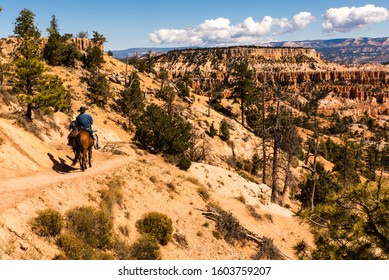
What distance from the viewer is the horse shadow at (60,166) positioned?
1695cm

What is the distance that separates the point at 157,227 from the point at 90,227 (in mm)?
3838

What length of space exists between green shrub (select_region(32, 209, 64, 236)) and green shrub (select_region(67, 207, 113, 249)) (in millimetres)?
631

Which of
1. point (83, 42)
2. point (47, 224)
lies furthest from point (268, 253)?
point (83, 42)

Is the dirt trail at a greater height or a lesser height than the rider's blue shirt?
lesser

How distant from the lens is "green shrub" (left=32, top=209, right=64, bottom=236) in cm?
998

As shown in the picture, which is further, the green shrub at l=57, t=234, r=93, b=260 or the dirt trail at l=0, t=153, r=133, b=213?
the dirt trail at l=0, t=153, r=133, b=213

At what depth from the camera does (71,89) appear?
5022 centimetres

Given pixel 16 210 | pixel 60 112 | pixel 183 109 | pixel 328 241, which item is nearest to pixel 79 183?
pixel 16 210

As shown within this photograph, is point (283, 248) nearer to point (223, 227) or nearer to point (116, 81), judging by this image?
point (223, 227)

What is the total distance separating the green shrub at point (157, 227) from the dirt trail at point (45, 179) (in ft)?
13.4

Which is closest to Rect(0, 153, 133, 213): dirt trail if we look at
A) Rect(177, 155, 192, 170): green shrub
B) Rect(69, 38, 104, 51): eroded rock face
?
Rect(177, 155, 192, 170): green shrub

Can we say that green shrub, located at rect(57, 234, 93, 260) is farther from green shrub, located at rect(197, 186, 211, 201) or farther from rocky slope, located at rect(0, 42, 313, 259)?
green shrub, located at rect(197, 186, 211, 201)

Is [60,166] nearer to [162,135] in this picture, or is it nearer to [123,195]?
[123,195]

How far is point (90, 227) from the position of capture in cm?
1120
